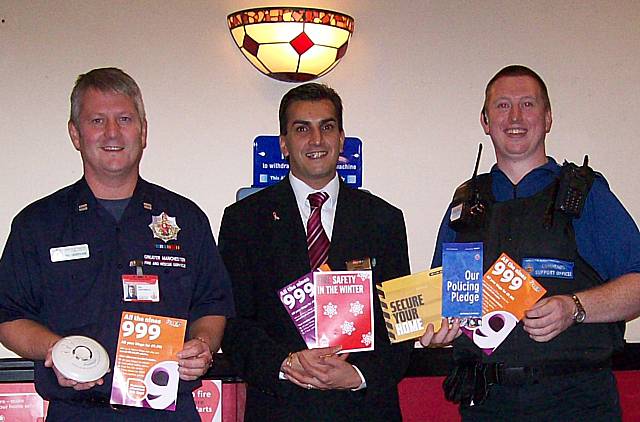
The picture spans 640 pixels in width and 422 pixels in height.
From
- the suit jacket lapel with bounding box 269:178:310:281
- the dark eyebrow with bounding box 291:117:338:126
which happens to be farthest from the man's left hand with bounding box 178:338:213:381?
the dark eyebrow with bounding box 291:117:338:126

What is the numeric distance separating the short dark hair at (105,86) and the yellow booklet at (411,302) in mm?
1202

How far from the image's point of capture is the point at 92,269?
3.25 metres

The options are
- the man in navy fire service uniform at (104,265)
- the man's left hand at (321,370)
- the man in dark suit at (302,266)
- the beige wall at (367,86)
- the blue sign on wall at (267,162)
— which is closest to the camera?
the man in navy fire service uniform at (104,265)

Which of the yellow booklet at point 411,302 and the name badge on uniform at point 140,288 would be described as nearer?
the name badge on uniform at point 140,288

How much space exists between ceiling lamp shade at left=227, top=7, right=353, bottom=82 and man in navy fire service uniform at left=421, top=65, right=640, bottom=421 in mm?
1336

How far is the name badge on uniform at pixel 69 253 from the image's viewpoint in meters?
3.24

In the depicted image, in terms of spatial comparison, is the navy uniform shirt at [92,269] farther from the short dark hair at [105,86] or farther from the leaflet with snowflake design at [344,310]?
the leaflet with snowflake design at [344,310]

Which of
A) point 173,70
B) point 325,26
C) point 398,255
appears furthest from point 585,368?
point 173,70

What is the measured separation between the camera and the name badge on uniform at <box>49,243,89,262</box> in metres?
3.24

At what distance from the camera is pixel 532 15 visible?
16.6ft

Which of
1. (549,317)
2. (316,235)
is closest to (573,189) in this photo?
(549,317)

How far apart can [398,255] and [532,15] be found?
6.81 ft

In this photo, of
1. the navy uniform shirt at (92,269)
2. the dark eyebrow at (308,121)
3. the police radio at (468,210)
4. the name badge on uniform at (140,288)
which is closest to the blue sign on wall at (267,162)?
the dark eyebrow at (308,121)

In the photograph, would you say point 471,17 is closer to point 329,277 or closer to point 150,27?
point 150,27
